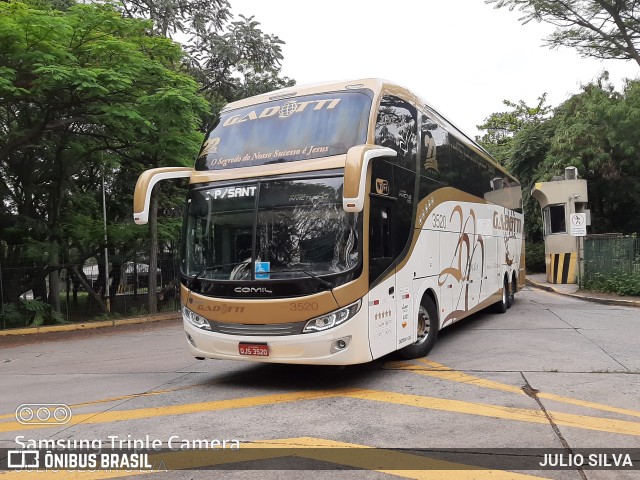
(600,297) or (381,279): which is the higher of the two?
(381,279)

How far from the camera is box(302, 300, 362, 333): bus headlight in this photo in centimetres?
630

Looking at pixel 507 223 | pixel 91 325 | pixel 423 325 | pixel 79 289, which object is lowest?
pixel 91 325

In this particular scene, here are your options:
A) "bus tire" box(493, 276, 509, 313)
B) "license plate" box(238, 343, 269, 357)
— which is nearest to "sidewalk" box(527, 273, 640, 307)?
"bus tire" box(493, 276, 509, 313)

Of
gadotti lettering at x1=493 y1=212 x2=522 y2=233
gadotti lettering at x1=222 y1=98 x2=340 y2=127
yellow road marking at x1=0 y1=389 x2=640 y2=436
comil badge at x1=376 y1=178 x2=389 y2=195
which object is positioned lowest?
yellow road marking at x1=0 y1=389 x2=640 y2=436

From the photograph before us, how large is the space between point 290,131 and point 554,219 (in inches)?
851

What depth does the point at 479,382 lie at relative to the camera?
6836 mm

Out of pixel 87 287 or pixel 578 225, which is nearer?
pixel 87 287

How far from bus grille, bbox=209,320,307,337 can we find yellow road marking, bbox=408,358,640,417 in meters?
2.20

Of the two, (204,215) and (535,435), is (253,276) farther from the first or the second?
(535,435)

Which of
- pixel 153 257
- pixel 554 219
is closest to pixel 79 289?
pixel 153 257

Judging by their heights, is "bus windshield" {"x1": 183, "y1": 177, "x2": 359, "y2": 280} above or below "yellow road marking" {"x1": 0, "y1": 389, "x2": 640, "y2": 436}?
above

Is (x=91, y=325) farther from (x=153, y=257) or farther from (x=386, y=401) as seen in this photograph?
(x=386, y=401)

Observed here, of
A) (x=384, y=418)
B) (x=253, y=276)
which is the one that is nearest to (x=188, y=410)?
(x=253, y=276)

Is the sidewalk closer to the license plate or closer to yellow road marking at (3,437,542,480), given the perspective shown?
Result: the license plate
